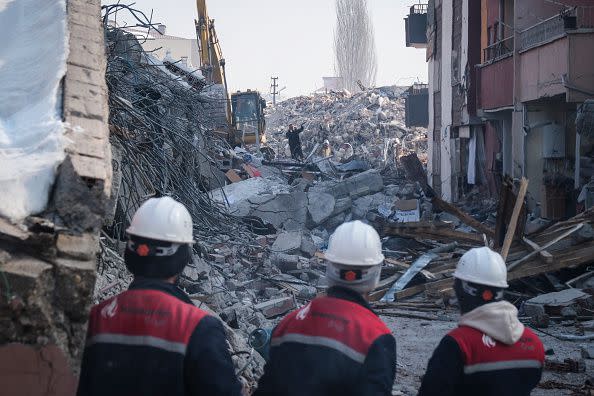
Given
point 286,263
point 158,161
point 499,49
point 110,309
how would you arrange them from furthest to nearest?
point 499,49
point 286,263
point 158,161
point 110,309

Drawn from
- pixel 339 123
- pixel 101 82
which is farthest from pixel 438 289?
pixel 339 123

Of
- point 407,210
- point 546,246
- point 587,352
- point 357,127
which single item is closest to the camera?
point 587,352

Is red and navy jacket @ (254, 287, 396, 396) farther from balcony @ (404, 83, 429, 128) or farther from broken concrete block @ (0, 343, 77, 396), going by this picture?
balcony @ (404, 83, 429, 128)

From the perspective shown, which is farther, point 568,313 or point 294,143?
point 294,143

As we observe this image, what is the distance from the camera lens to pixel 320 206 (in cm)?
2153

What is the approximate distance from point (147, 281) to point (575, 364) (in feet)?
21.1

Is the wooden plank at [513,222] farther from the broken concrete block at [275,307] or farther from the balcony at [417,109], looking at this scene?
the balcony at [417,109]

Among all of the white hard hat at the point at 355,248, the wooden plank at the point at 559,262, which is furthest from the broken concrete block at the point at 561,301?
the white hard hat at the point at 355,248

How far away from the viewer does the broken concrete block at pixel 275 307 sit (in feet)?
35.4

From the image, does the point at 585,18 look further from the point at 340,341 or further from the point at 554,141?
the point at 340,341

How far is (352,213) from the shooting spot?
891 inches

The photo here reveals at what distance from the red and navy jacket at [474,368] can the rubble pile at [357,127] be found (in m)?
31.9

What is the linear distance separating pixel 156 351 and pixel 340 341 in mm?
712

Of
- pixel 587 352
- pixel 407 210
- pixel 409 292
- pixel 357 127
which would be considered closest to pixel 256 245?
pixel 409 292
